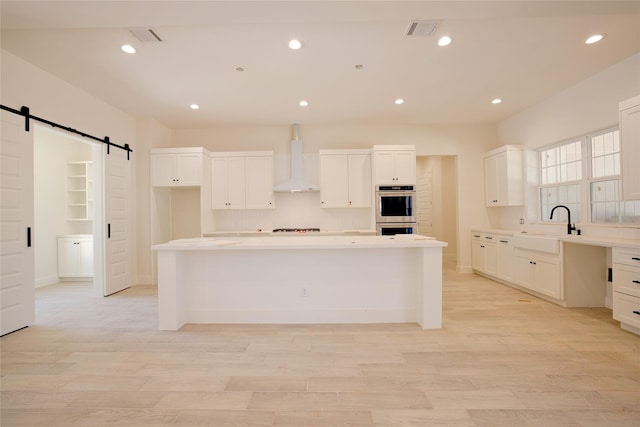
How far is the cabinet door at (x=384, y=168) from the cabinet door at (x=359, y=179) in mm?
209

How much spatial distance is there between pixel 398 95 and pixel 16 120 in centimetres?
478

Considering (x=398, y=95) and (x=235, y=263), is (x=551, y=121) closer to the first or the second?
(x=398, y=95)

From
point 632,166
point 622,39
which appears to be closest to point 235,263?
point 632,166

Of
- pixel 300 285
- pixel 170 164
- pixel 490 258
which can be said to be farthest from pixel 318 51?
pixel 490 258

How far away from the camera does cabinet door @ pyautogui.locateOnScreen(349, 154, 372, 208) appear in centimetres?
557

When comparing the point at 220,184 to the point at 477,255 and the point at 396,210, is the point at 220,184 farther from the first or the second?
the point at 477,255

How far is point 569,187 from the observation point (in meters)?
4.43

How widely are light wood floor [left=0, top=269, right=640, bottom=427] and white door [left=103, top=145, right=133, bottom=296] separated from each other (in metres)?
1.31

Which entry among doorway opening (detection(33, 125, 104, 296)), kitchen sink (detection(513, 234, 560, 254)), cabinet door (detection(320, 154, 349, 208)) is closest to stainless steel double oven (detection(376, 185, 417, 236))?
cabinet door (detection(320, 154, 349, 208))

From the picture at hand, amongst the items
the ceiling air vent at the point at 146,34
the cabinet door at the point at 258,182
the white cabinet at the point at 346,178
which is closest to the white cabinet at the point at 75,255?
the cabinet door at the point at 258,182

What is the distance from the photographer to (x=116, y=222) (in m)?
4.77

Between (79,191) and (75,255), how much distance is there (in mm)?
1256

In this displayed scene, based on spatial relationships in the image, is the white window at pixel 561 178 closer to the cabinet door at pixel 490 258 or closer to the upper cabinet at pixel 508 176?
the upper cabinet at pixel 508 176

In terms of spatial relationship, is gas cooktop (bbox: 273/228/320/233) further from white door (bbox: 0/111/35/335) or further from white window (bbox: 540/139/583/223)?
white window (bbox: 540/139/583/223)
